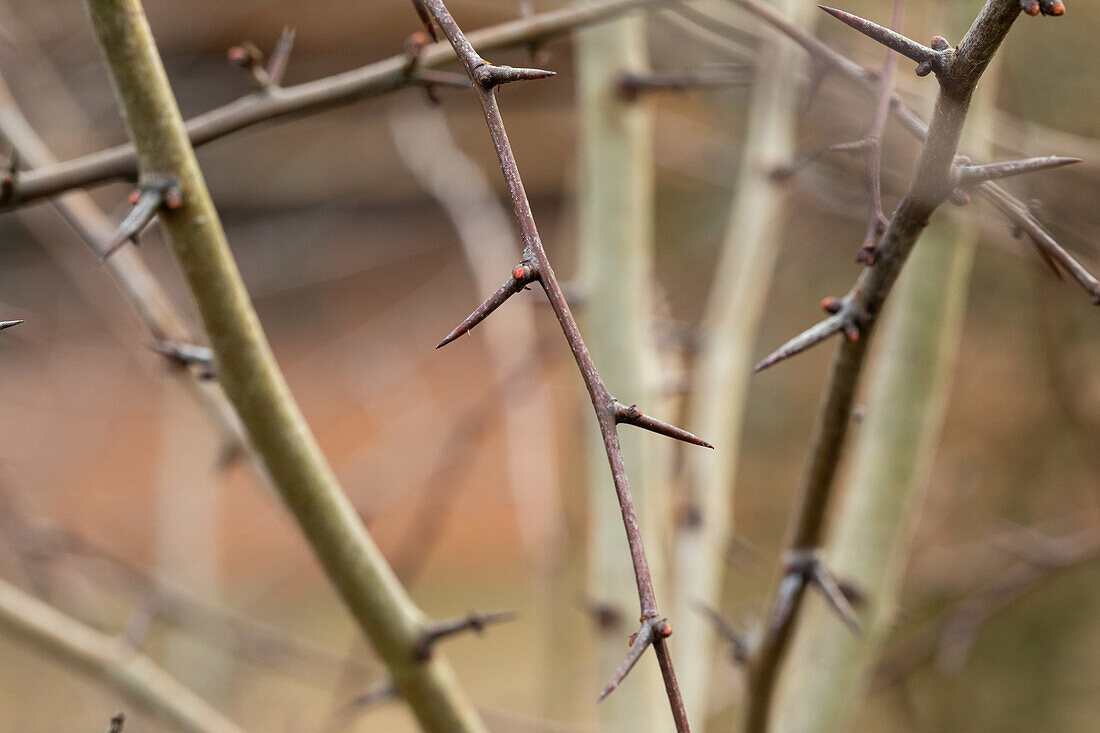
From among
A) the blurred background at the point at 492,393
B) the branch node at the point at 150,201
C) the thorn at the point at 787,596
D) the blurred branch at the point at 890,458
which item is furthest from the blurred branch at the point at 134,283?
the blurred branch at the point at 890,458

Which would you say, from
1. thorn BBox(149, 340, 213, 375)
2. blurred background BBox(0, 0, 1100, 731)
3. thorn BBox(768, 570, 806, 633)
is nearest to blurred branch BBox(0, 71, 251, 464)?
blurred background BBox(0, 0, 1100, 731)

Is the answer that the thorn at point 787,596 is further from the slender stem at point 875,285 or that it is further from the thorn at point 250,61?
the thorn at point 250,61

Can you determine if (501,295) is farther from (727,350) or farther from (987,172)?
(727,350)

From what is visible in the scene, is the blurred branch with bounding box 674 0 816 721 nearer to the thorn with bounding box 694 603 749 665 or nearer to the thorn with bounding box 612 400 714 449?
the thorn with bounding box 694 603 749 665

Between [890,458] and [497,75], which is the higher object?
[890,458]

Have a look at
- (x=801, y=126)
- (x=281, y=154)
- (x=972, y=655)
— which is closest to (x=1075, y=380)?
(x=972, y=655)

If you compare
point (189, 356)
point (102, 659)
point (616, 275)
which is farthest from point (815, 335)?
point (102, 659)

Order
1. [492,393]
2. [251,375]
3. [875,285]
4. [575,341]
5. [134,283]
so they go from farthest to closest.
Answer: [492,393]
[134,283]
[251,375]
[875,285]
[575,341]
